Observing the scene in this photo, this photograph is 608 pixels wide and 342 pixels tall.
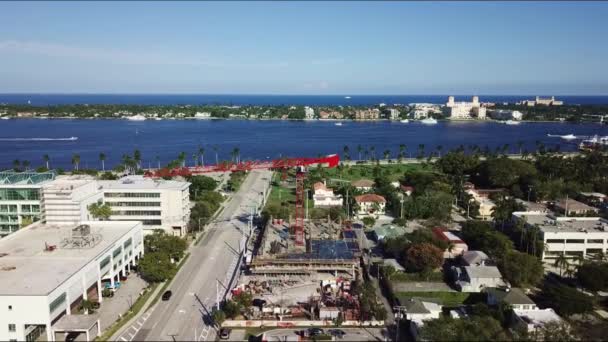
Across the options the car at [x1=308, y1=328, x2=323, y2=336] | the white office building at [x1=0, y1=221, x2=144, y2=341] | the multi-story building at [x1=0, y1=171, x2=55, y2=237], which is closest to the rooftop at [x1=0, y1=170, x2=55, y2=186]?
the multi-story building at [x1=0, y1=171, x2=55, y2=237]

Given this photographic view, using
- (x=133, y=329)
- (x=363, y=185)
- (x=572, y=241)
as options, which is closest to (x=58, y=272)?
(x=133, y=329)

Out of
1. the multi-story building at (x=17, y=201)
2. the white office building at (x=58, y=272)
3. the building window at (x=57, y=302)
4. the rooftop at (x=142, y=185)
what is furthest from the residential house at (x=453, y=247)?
the multi-story building at (x=17, y=201)

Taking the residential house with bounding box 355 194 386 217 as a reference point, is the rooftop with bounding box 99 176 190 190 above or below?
above

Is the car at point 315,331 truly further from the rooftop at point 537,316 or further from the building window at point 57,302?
the building window at point 57,302

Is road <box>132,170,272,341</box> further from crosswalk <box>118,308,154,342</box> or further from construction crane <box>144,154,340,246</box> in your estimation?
construction crane <box>144,154,340,246</box>

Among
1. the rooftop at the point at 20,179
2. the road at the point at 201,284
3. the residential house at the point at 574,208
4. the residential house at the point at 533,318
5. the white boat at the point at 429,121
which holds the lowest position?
the road at the point at 201,284
